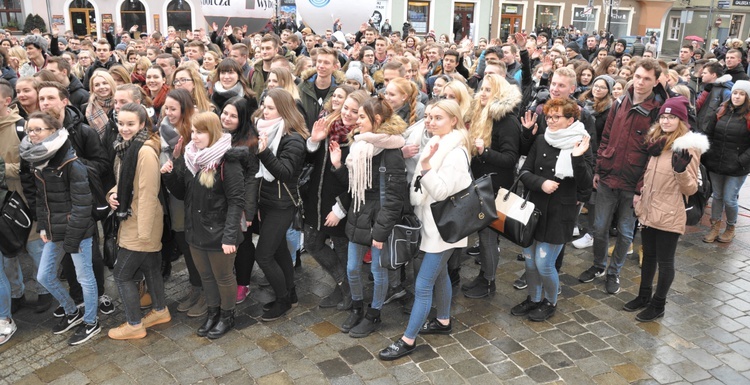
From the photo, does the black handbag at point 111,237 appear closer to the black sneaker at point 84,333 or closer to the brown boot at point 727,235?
the black sneaker at point 84,333

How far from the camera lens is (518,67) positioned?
8773 millimetres

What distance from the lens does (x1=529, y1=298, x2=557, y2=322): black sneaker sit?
193 inches

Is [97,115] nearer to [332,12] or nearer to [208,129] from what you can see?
[208,129]

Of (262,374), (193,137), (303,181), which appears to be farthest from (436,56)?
(262,374)

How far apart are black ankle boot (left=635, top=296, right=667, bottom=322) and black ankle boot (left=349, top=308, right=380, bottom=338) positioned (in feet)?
7.19

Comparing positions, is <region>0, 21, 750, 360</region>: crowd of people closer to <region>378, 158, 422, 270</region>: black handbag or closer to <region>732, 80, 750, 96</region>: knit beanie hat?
<region>378, 158, 422, 270</region>: black handbag

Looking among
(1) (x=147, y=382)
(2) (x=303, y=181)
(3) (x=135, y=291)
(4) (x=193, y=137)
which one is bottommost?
(1) (x=147, y=382)

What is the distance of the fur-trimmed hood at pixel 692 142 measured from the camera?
442 centimetres

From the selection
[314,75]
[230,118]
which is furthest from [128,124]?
[314,75]

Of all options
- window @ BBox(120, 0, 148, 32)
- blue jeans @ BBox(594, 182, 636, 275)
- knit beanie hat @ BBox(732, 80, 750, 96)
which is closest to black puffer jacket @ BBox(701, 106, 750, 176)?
knit beanie hat @ BBox(732, 80, 750, 96)

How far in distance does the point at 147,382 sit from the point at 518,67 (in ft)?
22.2

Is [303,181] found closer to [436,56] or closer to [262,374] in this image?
[262,374]

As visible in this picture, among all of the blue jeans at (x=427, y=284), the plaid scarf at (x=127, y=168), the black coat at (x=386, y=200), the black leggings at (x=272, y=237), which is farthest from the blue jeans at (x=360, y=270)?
the plaid scarf at (x=127, y=168)

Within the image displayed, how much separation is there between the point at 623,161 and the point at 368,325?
273cm
